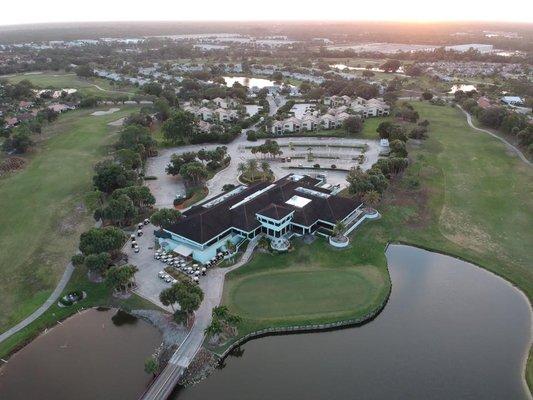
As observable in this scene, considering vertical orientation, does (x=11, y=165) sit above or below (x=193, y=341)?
below

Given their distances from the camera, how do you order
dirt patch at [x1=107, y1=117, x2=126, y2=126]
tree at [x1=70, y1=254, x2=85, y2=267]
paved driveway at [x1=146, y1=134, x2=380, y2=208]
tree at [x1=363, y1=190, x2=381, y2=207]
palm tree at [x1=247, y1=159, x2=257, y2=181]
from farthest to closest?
dirt patch at [x1=107, y1=117, x2=126, y2=126], palm tree at [x1=247, y1=159, x2=257, y2=181], paved driveway at [x1=146, y1=134, x2=380, y2=208], tree at [x1=363, y1=190, x2=381, y2=207], tree at [x1=70, y1=254, x2=85, y2=267]

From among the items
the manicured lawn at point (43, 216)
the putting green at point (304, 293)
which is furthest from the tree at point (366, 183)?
the manicured lawn at point (43, 216)

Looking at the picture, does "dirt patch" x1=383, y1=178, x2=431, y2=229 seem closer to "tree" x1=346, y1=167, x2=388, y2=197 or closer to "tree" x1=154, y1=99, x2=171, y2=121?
"tree" x1=346, y1=167, x2=388, y2=197

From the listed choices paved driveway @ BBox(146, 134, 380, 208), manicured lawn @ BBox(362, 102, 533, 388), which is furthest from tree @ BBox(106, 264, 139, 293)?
manicured lawn @ BBox(362, 102, 533, 388)

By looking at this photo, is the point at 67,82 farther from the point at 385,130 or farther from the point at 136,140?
the point at 385,130

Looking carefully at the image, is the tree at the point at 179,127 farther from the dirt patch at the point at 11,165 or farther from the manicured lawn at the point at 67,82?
the manicured lawn at the point at 67,82

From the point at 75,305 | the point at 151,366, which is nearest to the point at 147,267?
the point at 75,305
